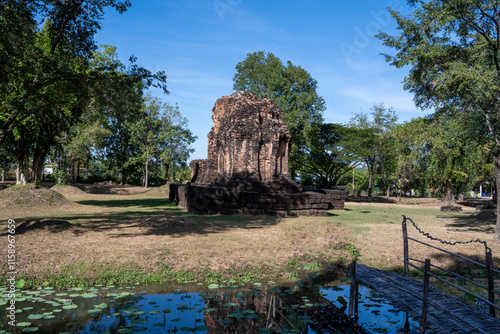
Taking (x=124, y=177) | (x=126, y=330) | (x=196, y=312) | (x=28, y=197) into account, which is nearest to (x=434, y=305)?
(x=196, y=312)

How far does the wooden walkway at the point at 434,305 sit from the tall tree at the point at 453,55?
7229 millimetres

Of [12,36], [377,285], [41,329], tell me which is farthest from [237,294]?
[12,36]

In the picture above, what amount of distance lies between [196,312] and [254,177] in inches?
472

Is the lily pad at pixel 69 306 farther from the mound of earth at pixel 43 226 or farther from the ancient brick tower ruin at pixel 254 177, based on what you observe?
the ancient brick tower ruin at pixel 254 177

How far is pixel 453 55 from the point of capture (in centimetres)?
1200

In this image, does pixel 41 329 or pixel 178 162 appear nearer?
pixel 41 329

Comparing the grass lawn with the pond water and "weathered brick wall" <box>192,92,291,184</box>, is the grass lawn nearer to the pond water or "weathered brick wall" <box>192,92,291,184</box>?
the pond water

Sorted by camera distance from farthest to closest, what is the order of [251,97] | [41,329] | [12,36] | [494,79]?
[251,97] < [494,79] < [12,36] < [41,329]

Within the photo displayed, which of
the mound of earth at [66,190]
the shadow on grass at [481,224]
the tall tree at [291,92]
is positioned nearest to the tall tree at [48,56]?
the shadow on grass at [481,224]

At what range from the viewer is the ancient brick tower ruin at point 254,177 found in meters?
15.7

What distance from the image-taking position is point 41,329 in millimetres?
4695

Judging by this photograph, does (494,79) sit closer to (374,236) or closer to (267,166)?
(374,236)

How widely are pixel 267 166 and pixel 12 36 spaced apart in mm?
12024

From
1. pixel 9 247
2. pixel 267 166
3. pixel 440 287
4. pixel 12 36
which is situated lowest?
pixel 440 287
